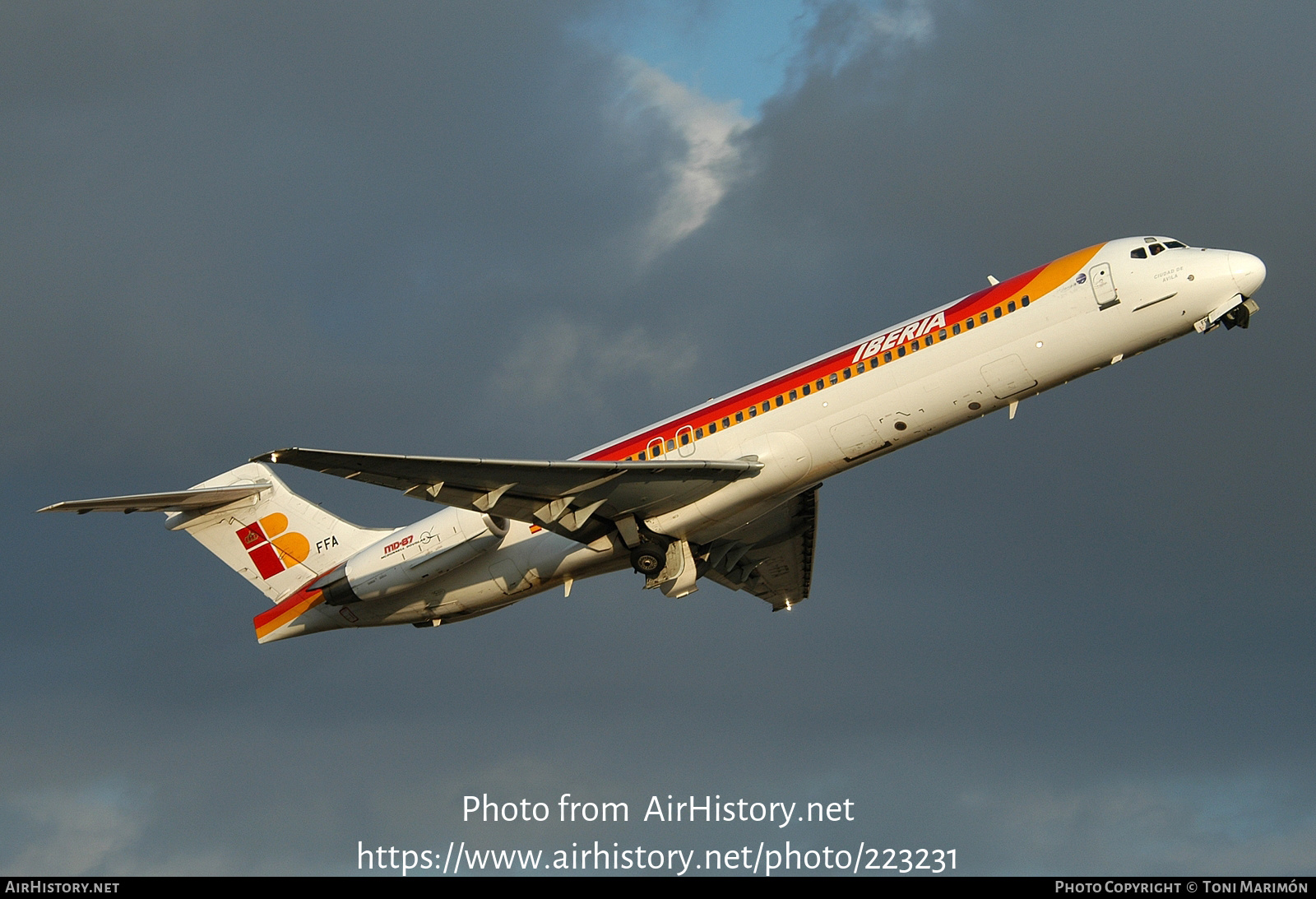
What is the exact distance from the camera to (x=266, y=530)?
3503 centimetres

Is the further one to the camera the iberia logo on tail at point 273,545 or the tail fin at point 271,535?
the iberia logo on tail at point 273,545

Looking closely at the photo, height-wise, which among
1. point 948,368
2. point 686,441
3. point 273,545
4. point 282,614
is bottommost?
point 282,614

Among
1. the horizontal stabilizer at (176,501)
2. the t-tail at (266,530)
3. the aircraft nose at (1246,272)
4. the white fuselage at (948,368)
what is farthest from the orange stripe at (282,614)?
the aircraft nose at (1246,272)

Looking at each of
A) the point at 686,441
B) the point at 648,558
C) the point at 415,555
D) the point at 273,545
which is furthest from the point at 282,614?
the point at 686,441


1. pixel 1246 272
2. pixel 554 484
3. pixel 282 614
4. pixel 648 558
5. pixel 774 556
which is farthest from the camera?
pixel 774 556

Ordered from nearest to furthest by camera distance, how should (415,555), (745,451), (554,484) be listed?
(554,484), (745,451), (415,555)

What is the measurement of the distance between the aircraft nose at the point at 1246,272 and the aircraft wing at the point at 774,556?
11.2 metres

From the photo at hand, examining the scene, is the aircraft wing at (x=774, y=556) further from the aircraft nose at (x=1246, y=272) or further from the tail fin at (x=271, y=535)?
the aircraft nose at (x=1246, y=272)

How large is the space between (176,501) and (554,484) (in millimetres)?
11373

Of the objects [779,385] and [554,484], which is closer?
[554,484]

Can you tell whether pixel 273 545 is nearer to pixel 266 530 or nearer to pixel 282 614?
pixel 266 530

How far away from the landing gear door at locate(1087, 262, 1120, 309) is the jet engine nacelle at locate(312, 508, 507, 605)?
13.2 m

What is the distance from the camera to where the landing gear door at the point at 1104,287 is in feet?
89.2
